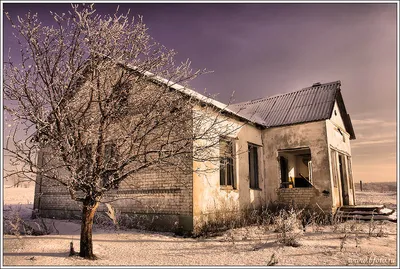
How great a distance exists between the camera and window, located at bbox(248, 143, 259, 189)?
1147 cm

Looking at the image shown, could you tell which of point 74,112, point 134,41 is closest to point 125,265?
point 74,112

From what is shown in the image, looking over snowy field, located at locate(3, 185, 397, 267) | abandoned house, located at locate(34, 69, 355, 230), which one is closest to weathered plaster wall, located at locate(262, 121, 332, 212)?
abandoned house, located at locate(34, 69, 355, 230)

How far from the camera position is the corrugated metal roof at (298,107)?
1170 cm

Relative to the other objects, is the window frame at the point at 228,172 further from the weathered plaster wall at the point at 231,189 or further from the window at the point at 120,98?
the window at the point at 120,98

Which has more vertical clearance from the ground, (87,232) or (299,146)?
(299,146)

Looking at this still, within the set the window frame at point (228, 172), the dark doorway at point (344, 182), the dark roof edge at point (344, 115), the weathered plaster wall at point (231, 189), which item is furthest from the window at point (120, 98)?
the dark doorway at point (344, 182)

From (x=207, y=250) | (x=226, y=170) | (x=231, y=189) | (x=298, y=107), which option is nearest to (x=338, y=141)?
(x=298, y=107)

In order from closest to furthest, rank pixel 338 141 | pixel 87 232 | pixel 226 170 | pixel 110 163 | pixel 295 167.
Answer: pixel 87 232 < pixel 110 163 < pixel 226 170 < pixel 338 141 < pixel 295 167

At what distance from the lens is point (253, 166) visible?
1176 cm

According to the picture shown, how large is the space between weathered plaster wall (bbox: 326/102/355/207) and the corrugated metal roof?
23.3 inches

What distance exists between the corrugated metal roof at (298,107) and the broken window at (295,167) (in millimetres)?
2025

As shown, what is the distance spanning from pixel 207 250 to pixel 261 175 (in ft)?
20.5

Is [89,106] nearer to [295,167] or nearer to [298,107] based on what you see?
[298,107]

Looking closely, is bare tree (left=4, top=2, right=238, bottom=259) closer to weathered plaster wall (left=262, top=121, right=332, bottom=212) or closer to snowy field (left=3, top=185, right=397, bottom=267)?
snowy field (left=3, top=185, right=397, bottom=267)
